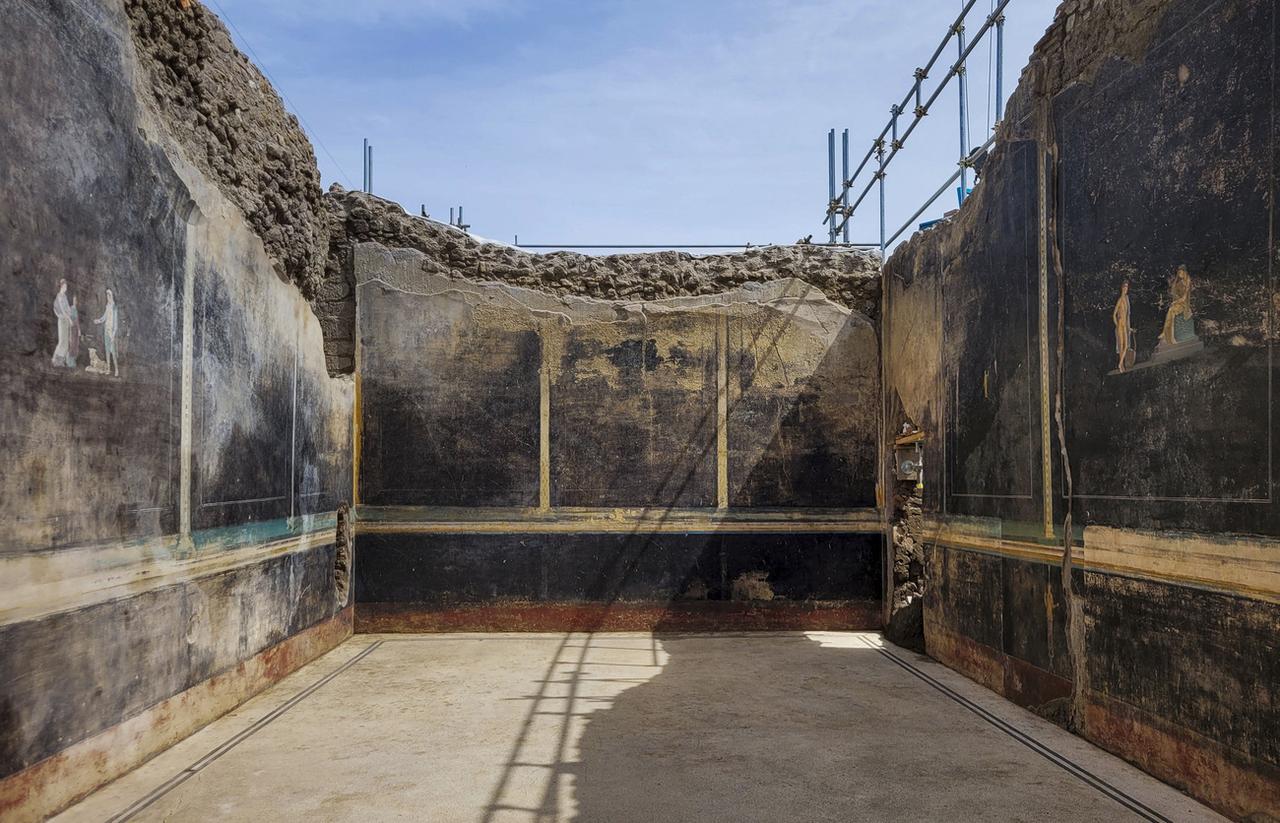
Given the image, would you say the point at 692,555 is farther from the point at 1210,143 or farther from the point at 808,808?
the point at 1210,143

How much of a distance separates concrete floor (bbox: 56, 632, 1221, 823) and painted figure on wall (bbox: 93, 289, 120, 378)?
1.73 meters

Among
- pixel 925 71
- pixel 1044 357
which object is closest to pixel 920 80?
pixel 925 71

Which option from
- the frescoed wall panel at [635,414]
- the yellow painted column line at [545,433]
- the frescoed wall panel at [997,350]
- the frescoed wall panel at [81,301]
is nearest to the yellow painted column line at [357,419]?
the yellow painted column line at [545,433]

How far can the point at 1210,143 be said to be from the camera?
3.56 metres

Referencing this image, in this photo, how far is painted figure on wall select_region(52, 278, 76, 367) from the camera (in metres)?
3.46

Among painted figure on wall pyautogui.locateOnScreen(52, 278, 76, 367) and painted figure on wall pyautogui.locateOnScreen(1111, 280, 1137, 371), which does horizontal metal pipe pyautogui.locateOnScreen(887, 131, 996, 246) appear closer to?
painted figure on wall pyautogui.locateOnScreen(1111, 280, 1137, 371)

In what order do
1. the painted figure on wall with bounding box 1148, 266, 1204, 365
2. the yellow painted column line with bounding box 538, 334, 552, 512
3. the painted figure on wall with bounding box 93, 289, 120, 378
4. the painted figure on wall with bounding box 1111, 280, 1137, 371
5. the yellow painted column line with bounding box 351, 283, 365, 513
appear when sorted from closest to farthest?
the painted figure on wall with bounding box 1148, 266, 1204, 365
the painted figure on wall with bounding box 93, 289, 120, 378
the painted figure on wall with bounding box 1111, 280, 1137, 371
the yellow painted column line with bounding box 351, 283, 365, 513
the yellow painted column line with bounding box 538, 334, 552, 512

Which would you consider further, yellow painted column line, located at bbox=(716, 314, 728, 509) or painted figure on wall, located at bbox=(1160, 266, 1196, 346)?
yellow painted column line, located at bbox=(716, 314, 728, 509)

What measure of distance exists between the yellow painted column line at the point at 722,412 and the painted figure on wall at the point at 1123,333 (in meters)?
4.04

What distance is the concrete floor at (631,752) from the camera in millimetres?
3459

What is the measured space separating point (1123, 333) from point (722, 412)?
4.11 metres

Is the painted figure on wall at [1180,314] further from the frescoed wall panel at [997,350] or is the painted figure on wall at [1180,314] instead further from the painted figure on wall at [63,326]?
the painted figure on wall at [63,326]

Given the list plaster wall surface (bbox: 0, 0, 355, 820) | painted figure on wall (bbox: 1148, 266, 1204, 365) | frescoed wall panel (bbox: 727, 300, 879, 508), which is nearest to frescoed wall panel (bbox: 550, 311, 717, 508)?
frescoed wall panel (bbox: 727, 300, 879, 508)

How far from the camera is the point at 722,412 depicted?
26.0 ft
